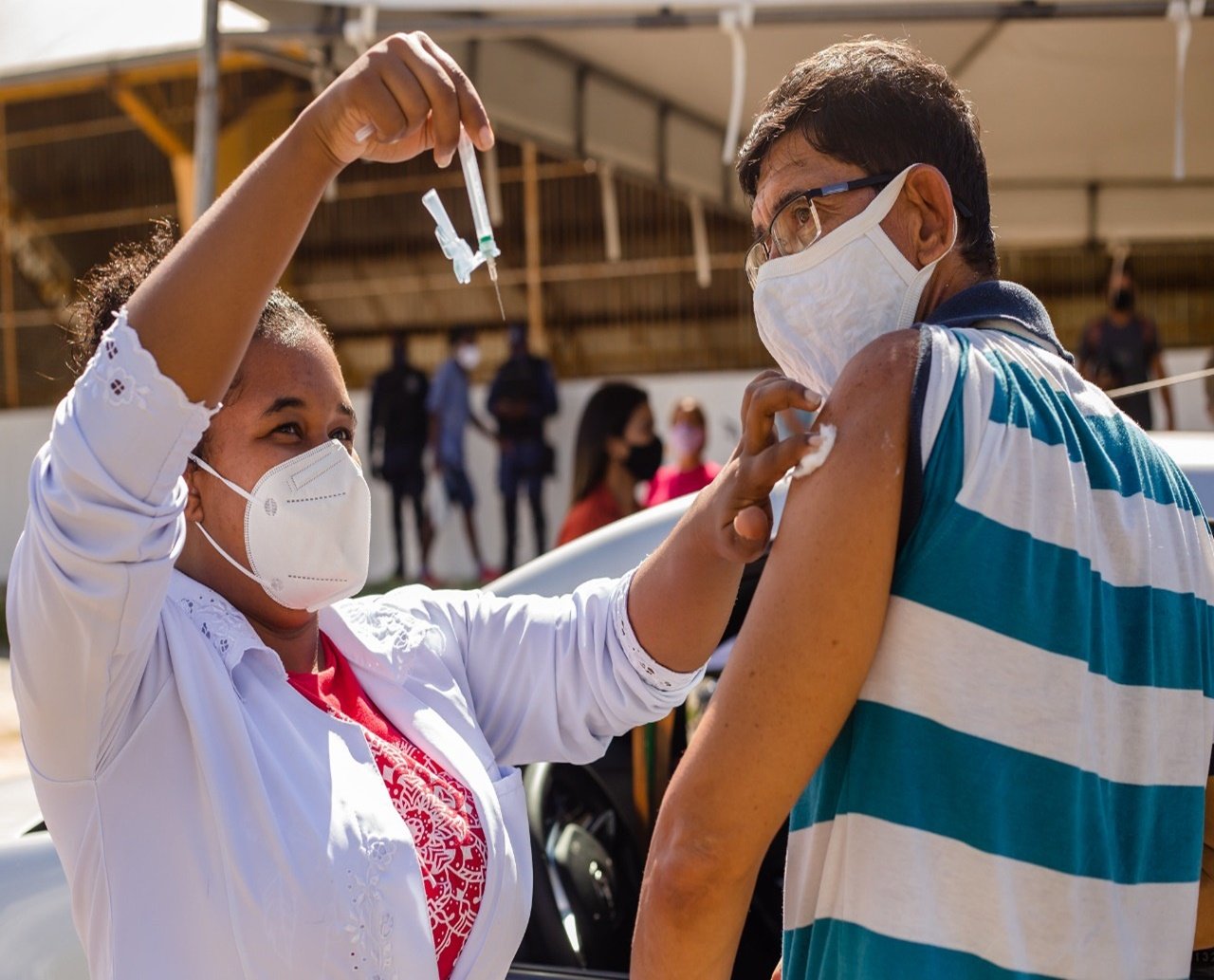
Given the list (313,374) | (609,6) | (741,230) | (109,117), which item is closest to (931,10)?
(609,6)

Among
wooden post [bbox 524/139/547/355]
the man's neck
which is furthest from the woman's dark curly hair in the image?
wooden post [bbox 524/139/547/355]

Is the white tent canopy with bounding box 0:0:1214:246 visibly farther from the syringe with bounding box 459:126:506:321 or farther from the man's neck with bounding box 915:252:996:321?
the man's neck with bounding box 915:252:996:321

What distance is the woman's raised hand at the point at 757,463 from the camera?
4.40 feet

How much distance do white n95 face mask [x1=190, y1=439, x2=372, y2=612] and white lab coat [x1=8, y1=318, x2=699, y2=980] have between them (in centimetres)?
8

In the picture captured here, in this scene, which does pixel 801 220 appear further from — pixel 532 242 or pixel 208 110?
pixel 532 242

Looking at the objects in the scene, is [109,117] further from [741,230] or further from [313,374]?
[313,374]

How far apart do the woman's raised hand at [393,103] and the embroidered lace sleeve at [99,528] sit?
280 millimetres

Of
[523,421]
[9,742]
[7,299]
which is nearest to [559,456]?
[523,421]

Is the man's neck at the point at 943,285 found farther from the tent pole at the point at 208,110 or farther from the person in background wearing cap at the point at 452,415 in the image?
the person in background wearing cap at the point at 452,415

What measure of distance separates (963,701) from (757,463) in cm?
34

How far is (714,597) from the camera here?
1875 mm

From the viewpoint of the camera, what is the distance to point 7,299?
597 inches

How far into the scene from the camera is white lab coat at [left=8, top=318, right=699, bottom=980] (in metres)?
1.28

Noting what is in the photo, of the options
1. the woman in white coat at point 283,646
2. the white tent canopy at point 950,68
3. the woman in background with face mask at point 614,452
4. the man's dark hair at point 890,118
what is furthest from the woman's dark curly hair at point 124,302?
the woman in background with face mask at point 614,452
